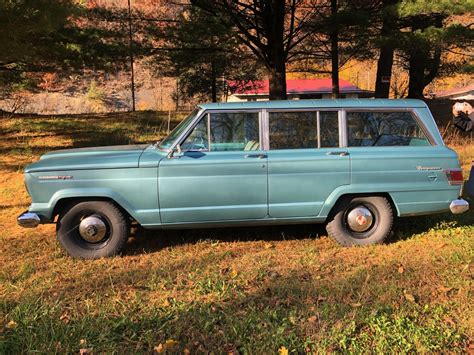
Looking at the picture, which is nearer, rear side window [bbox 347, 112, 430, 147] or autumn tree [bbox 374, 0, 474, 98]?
rear side window [bbox 347, 112, 430, 147]

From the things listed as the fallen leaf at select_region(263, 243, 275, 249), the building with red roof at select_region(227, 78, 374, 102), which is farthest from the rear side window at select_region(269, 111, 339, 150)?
the building with red roof at select_region(227, 78, 374, 102)

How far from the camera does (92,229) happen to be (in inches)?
187

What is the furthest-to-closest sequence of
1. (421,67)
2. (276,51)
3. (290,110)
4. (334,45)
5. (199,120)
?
(421,67) → (334,45) → (276,51) → (290,110) → (199,120)

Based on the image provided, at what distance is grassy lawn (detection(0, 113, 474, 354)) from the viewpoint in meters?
3.23

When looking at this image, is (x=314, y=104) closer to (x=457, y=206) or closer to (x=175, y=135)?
(x=175, y=135)

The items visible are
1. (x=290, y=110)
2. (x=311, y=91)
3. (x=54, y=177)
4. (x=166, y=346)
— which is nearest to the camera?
(x=166, y=346)

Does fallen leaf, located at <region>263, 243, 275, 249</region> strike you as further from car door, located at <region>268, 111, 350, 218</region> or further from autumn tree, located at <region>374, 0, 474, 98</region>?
autumn tree, located at <region>374, 0, 474, 98</region>

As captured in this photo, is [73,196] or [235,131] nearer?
[73,196]

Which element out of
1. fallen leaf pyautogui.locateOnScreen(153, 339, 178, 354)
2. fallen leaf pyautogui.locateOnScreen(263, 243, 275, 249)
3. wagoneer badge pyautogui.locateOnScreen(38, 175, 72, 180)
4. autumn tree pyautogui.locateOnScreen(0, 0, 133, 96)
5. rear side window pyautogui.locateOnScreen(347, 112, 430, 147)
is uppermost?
autumn tree pyautogui.locateOnScreen(0, 0, 133, 96)

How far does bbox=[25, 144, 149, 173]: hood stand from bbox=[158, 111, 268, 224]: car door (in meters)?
0.38

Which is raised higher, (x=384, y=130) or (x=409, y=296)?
(x=384, y=130)

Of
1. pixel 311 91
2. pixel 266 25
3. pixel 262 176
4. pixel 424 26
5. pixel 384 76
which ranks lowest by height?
pixel 262 176

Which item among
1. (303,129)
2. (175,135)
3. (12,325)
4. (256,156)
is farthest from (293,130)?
(12,325)

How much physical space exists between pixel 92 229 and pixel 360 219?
9.34ft
